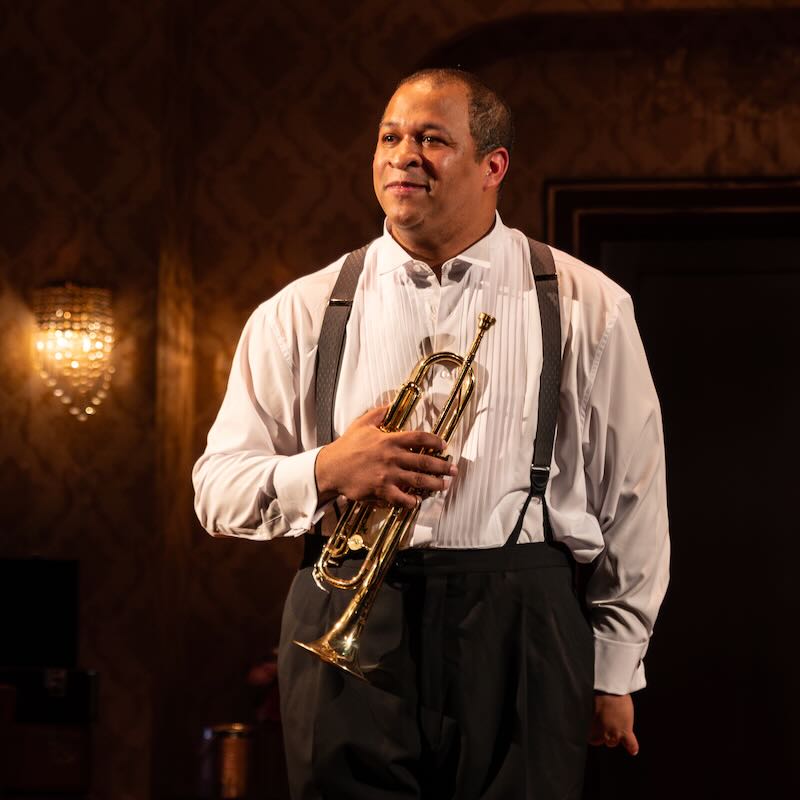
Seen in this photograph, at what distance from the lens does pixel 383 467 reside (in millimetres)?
1424

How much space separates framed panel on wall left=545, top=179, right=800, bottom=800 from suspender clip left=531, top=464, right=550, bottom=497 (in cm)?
255

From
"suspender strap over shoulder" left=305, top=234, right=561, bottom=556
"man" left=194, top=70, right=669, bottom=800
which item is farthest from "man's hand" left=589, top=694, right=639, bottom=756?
"suspender strap over shoulder" left=305, top=234, right=561, bottom=556

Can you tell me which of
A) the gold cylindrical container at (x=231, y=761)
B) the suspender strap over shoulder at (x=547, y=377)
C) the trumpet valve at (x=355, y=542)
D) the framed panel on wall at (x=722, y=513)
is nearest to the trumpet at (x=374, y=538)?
the trumpet valve at (x=355, y=542)

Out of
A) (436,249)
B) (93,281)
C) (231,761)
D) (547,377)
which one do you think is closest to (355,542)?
(547,377)

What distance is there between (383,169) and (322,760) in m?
0.82

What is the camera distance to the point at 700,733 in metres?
4.02

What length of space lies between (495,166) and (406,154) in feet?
0.58

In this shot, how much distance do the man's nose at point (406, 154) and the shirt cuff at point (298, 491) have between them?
42 cm

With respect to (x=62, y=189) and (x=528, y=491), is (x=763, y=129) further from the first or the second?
(x=528, y=491)

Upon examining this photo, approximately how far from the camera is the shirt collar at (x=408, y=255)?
1669mm

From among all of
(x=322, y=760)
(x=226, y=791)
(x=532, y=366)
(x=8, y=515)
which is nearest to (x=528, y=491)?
(x=532, y=366)

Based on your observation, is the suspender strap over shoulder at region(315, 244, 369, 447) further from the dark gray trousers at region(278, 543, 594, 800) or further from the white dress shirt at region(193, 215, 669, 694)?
the dark gray trousers at region(278, 543, 594, 800)

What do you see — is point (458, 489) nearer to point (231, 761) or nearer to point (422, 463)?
point (422, 463)

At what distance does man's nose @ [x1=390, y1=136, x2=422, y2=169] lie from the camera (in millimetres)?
1580
